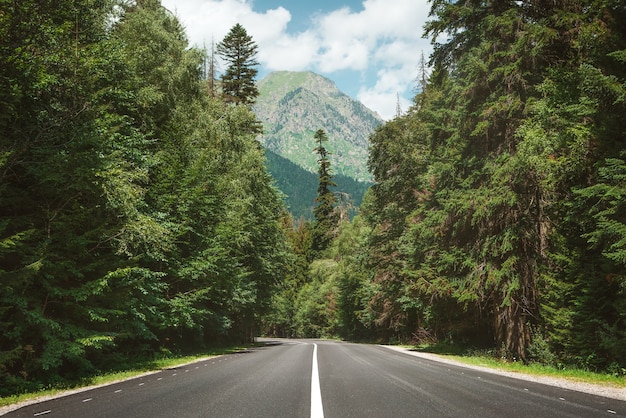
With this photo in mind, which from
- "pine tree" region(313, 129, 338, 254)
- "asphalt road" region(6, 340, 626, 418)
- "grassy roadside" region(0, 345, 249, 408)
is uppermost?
"pine tree" region(313, 129, 338, 254)

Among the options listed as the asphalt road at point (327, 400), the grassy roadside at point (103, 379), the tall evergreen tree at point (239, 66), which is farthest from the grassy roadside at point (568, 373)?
the tall evergreen tree at point (239, 66)

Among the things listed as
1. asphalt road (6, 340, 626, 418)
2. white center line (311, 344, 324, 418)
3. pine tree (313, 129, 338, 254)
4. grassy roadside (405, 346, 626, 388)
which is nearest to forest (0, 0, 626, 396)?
grassy roadside (405, 346, 626, 388)

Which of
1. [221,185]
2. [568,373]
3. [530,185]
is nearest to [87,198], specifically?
[221,185]

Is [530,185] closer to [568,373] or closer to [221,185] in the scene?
[568,373]

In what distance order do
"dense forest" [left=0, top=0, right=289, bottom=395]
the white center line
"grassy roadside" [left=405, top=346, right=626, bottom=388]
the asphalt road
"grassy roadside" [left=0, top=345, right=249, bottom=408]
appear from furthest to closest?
"grassy roadside" [left=405, top=346, right=626, bottom=388] → "dense forest" [left=0, top=0, right=289, bottom=395] → "grassy roadside" [left=0, top=345, right=249, bottom=408] → the asphalt road → the white center line

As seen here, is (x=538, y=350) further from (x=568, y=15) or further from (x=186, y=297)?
(x=186, y=297)

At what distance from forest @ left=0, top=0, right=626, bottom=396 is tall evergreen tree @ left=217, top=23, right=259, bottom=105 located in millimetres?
10493

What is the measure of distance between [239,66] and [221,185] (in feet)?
68.9

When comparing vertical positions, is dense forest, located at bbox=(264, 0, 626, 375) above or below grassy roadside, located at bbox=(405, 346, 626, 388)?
above

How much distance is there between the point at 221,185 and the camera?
66.3 feet

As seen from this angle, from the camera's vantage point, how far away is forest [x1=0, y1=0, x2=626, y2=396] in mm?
9117

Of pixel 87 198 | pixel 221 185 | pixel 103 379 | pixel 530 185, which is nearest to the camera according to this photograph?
pixel 103 379

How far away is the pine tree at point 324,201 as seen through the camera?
67.5 m

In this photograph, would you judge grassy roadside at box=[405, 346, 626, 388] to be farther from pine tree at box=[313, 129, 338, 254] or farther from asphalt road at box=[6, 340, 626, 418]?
pine tree at box=[313, 129, 338, 254]
